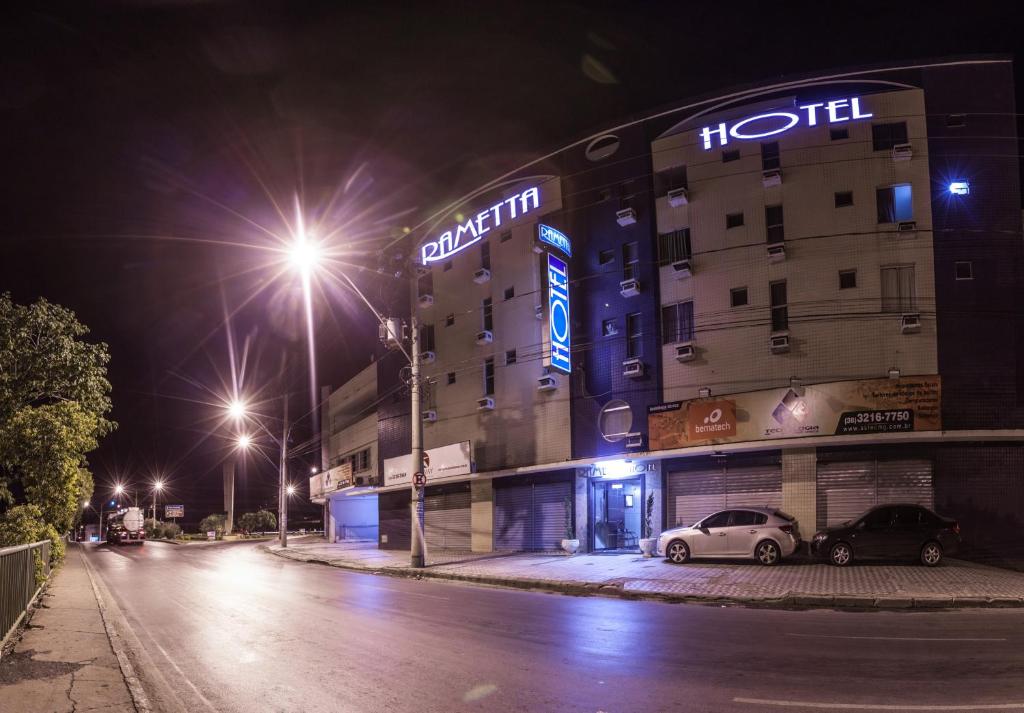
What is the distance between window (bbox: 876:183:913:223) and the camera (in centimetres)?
2147

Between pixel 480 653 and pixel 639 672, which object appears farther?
pixel 480 653

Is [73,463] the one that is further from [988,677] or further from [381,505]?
[381,505]

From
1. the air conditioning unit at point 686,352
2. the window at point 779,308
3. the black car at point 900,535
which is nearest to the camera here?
the black car at point 900,535

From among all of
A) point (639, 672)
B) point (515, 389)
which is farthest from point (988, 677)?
point (515, 389)

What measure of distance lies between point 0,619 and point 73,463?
9.38 metres

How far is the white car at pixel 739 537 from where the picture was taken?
19.6m

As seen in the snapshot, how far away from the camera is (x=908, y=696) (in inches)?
273

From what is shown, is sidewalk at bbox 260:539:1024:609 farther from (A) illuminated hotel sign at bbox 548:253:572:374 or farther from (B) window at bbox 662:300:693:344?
(B) window at bbox 662:300:693:344

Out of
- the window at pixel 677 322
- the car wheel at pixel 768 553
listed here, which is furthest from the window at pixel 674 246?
the car wheel at pixel 768 553

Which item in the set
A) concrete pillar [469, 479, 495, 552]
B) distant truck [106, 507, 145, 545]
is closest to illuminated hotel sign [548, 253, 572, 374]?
concrete pillar [469, 479, 495, 552]

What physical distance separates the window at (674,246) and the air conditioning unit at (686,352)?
112 inches

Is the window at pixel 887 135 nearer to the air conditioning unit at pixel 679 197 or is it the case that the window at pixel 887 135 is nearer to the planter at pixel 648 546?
the air conditioning unit at pixel 679 197

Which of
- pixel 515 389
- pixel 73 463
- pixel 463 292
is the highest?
pixel 463 292

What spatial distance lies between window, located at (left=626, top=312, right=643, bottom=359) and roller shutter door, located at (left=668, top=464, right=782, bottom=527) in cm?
423
